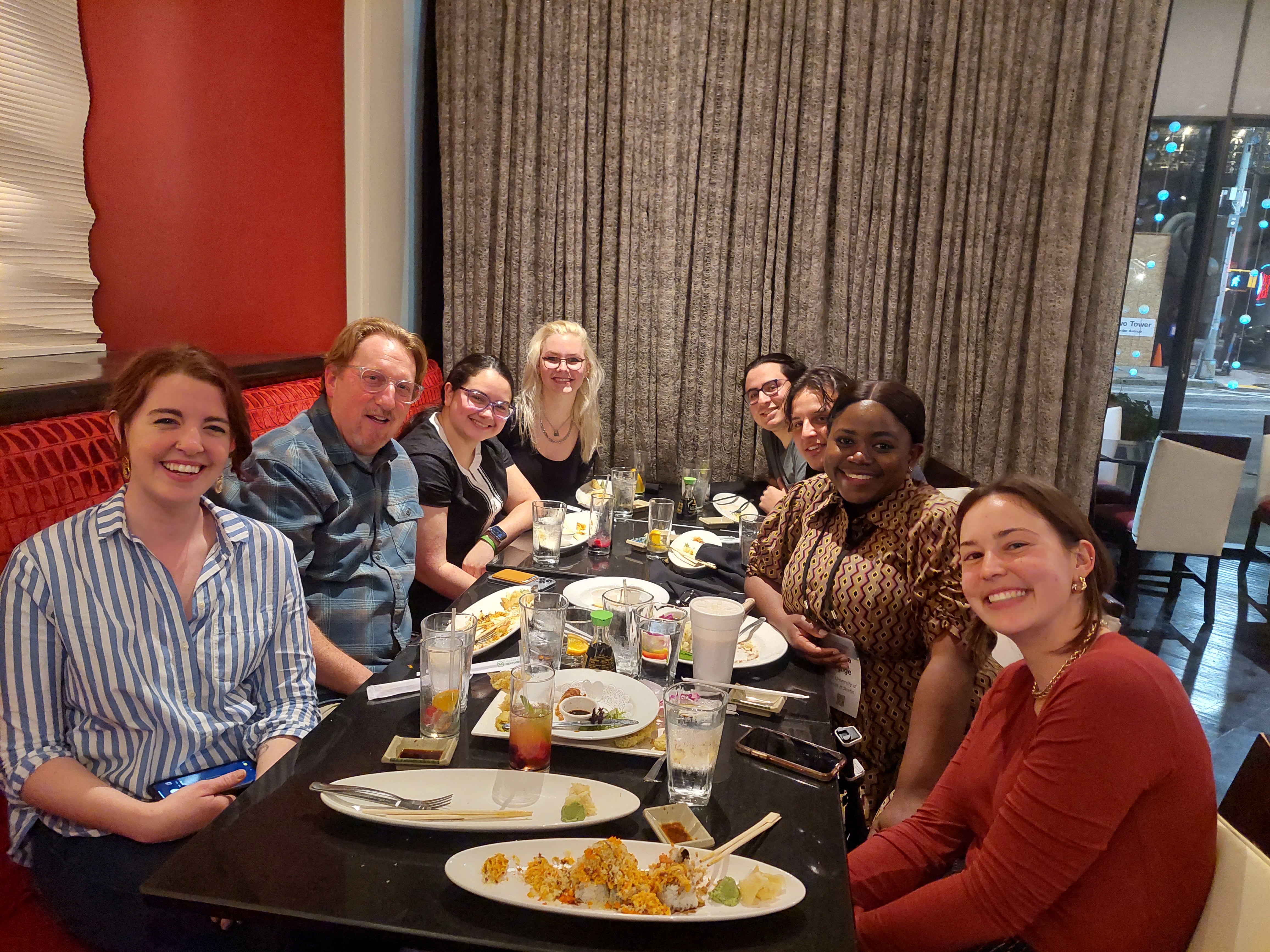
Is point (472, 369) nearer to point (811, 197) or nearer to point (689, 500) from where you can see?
point (689, 500)

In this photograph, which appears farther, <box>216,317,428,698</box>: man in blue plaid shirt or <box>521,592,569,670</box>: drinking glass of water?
<box>216,317,428,698</box>: man in blue plaid shirt

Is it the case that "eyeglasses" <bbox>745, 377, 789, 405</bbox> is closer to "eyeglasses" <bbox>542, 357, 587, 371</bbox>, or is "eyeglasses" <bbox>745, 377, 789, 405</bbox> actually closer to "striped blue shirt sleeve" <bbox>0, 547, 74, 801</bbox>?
"eyeglasses" <bbox>542, 357, 587, 371</bbox>

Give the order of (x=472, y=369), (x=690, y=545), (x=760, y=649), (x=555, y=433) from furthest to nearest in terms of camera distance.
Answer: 1. (x=555, y=433)
2. (x=472, y=369)
3. (x=690, y=545)
4. (x=760, y=649)

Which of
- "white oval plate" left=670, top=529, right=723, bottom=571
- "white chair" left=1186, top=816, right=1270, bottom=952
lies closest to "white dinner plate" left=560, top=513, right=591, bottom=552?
"white oval plate" left=670, top=529, right=723, bottom=571

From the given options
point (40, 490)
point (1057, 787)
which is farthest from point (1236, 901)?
point (40, 490)

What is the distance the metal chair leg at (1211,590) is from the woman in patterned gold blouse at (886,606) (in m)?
3.05

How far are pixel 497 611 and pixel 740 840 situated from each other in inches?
34.2

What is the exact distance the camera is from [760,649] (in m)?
1.66

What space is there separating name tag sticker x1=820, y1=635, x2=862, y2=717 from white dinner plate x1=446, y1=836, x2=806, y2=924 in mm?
690

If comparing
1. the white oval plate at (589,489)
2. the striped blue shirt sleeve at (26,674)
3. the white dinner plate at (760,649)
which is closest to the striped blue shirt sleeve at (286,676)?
the striped blue shirt sleeve at (26,674)

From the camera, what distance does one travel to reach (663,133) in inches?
146

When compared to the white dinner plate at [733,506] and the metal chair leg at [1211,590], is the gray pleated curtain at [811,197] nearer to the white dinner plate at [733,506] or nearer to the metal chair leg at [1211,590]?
the white dinner plate at [733,506]

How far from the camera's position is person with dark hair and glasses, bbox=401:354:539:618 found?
240cm

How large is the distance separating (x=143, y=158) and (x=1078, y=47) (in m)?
3.61
